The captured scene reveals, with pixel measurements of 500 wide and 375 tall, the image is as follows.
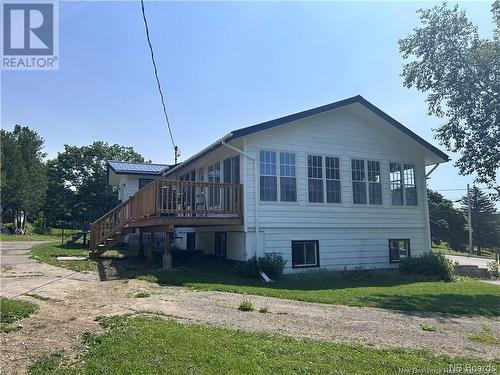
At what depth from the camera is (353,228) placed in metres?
15.5

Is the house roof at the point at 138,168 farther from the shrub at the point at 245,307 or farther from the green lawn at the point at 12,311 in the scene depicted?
the shrub at the point at 245,307

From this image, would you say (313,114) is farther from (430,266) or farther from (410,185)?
(430,266)

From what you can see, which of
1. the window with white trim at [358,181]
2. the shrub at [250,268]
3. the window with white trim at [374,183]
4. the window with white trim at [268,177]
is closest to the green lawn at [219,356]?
the shrub at [250,268]

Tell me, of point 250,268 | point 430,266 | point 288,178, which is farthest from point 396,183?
point 250,268

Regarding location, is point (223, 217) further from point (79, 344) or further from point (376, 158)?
point (79, 344)

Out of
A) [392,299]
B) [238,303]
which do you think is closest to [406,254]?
[392,299]

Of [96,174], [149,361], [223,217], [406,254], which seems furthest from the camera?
[96,174]

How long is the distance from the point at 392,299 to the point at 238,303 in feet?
12.4

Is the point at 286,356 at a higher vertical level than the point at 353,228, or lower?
lower

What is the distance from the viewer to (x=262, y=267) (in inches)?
499

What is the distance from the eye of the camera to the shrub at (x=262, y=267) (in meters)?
12.5

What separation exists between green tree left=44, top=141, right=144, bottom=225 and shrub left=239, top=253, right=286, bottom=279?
3582 centimetres

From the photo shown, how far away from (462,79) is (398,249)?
273 inches

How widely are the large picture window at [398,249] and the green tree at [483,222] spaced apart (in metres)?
35.3
